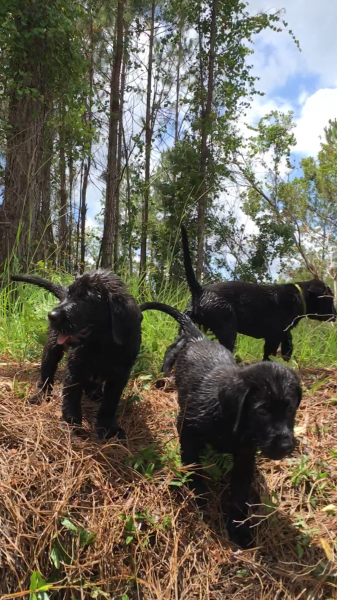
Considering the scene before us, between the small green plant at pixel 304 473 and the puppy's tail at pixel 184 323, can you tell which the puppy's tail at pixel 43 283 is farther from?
the small green plant at pixel 304 473

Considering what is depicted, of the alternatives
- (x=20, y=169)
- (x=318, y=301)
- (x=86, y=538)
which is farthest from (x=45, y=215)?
(x=86, y=538)

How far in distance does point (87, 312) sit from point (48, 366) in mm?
677

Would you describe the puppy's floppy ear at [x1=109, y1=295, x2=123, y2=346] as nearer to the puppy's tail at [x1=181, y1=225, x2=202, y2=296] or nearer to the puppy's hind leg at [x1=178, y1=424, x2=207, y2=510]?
the puppy's hind leg at [x1=178, y1=424, x2=207, y2=510]

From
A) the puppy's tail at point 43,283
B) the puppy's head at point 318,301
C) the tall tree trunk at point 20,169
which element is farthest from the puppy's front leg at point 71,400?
the tall tree trunk at point 20,169

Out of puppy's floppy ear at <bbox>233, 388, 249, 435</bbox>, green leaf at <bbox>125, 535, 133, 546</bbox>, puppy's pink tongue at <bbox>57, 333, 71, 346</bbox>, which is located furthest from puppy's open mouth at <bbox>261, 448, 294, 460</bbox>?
puppy's pink tongue at <bbox>57, 333, 71, 346</bbox>

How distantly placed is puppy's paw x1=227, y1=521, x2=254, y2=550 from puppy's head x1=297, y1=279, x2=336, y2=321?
2.98 meters

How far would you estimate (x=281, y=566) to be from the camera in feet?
6.95

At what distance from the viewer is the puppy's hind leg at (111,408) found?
2.70 metres

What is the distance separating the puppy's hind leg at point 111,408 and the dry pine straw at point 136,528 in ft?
0.24

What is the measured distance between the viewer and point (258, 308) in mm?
4578

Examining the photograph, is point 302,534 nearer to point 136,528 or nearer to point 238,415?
point 238,415

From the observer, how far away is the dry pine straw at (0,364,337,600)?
192 centimetres

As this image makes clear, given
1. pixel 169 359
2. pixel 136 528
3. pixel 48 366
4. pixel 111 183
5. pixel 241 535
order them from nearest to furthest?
pixel 136 528 → pixel 241 535 → pixel 48 366 → pixel 169 359 → pixel 111 183

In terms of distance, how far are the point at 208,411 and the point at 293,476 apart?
699mm
